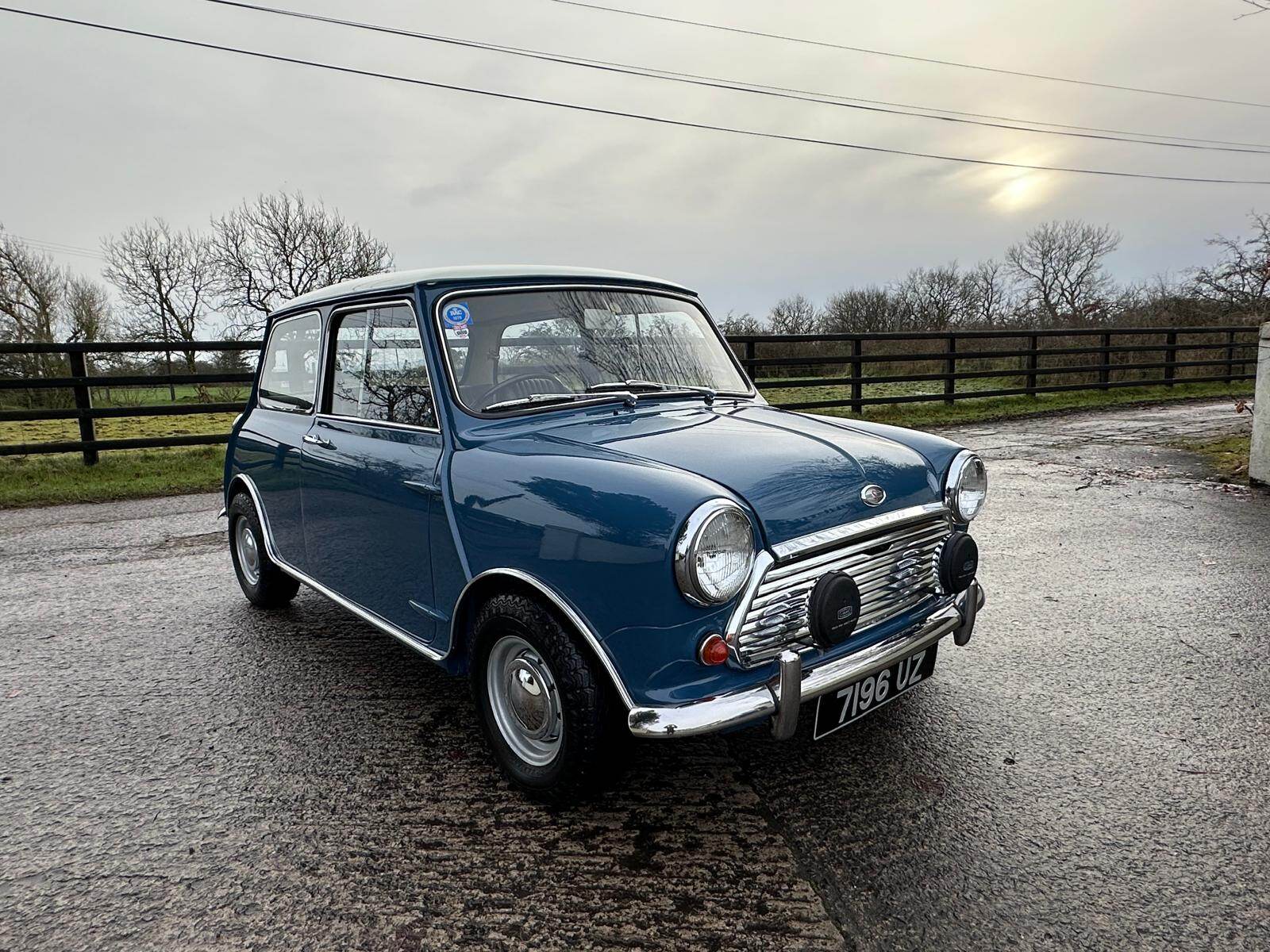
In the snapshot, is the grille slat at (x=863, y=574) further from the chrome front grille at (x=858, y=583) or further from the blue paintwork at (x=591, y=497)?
the blue paintwork at (x=591, y=497)

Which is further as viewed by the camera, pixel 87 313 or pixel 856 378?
pixel 87 313

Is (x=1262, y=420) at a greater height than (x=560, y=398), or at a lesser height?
lesser

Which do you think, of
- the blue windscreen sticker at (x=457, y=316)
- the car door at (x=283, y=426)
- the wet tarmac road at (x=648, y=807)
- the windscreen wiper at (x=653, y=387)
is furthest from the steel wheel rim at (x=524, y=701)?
the car door at (x=283, y=426)

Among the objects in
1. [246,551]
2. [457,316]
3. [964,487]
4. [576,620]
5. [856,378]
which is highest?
[457,316]

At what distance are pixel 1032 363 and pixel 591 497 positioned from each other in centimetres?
1604

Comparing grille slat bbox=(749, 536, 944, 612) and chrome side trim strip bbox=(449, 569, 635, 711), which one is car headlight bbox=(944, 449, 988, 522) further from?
chrome side trim strip bbox=(449, 569, 635, 711)

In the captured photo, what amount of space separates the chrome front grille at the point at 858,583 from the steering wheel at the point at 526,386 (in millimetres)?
1264

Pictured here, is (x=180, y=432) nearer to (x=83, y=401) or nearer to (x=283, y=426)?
(x=83, y=401)

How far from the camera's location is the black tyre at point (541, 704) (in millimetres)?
2314

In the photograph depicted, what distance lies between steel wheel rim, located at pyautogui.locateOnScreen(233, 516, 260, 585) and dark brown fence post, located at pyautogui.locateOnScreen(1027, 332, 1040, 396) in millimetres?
14981

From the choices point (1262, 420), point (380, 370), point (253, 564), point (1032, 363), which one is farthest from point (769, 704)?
point (1032, 363)

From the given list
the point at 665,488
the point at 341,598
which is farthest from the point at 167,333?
the point at 665,488

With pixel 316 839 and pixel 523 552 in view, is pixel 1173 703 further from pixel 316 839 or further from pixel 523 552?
pixel 316 839

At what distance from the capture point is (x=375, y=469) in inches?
125
